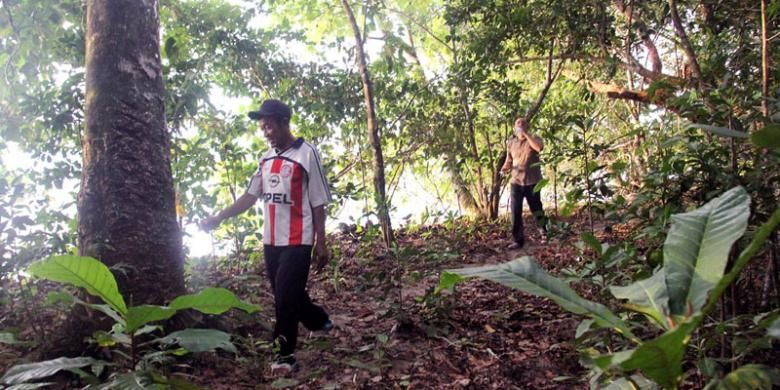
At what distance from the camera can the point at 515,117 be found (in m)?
7.25

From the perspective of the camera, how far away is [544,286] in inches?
40.8

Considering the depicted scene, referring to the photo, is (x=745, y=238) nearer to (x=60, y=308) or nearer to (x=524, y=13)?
(x=60, y=308)

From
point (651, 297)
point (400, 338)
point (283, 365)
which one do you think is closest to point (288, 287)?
point (283, 365)

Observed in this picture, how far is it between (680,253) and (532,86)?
11017 millimetres

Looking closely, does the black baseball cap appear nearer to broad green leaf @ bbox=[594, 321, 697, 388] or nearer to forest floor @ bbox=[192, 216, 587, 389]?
forest floor @ bbox=[192, 216, 587, 389]

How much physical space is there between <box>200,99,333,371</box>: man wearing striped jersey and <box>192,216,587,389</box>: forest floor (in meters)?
0.29

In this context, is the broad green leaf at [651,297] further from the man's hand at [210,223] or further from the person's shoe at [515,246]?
the person's shoe at [515,246]

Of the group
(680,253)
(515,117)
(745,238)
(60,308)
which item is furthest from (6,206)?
(515,117)

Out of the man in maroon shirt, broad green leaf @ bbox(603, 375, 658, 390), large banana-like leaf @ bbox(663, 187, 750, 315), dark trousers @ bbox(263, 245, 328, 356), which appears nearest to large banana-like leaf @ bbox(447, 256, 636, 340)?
large banana-like leaf @ bbox(663, 187, 750, 315)

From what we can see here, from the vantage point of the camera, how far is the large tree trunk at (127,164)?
2.80 m

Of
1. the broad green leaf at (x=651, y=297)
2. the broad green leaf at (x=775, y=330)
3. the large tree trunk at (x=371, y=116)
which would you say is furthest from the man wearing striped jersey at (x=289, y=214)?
the large tree trunk at (x=371, y=116)

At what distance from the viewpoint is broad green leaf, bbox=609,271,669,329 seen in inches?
36.9

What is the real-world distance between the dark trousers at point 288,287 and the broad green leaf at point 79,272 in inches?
66.8

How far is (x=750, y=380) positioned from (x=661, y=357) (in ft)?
0.76
